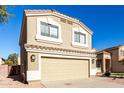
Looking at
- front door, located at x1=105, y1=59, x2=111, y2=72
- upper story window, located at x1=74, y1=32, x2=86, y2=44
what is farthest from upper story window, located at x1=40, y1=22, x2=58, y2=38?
front door, located at x1=105, y1=59, x2=111, y2=72

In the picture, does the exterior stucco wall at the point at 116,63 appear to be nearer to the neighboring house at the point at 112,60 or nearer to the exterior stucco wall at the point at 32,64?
the neighboring house at the point at 112,60

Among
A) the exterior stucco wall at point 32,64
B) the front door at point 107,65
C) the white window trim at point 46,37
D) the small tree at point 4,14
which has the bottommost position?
the front door at point 107,65

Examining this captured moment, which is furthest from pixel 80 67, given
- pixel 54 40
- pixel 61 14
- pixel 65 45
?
pixel 61 14

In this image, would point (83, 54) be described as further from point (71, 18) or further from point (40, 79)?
point (40, 79)

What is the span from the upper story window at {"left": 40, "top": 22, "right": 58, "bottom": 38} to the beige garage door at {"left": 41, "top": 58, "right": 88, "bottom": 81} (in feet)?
7.55

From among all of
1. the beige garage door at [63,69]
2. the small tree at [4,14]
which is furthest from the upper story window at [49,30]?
the small tree at [4,14]

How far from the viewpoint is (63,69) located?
15156 millimetres

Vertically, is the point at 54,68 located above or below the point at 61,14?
below

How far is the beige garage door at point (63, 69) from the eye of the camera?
13.8m

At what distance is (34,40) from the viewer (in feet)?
43.9

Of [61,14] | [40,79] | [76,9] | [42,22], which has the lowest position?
[40,79]
